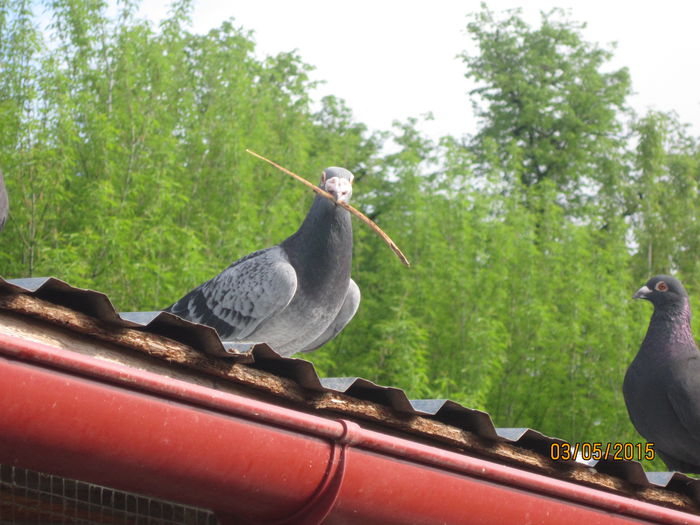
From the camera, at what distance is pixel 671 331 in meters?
6.14

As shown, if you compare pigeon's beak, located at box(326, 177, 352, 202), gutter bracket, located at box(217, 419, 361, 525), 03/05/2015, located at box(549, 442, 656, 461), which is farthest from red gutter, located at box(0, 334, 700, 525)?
pigeon's beak, located at box(326, 177, 352, 202)

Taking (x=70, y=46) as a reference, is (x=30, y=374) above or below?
below

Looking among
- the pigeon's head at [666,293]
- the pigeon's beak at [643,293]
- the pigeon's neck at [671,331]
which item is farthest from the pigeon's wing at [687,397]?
the pigeon's beak at [643,293]

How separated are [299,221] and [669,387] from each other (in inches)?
410

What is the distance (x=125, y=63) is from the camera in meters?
13.9

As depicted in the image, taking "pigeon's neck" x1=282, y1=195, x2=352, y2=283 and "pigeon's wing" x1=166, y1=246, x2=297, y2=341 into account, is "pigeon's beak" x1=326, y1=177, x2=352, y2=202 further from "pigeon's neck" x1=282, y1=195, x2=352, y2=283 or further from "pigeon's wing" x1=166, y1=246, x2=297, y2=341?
"pigeon's wing" x1=166, y1=246, x2=297, y2=341

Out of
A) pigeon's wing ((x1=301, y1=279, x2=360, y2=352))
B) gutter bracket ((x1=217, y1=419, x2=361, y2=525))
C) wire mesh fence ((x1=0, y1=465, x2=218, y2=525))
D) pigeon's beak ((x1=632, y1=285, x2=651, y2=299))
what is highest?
pigeon's beak ((x1=632, y1=285, x2=651, y2=299))

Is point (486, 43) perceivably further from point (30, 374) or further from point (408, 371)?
point (30, 374)

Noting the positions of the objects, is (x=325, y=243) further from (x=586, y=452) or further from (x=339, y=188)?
Answer: (x=586, y=452)

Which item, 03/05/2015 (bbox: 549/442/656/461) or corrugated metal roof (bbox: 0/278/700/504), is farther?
03/05/2015 (bbox: 549/442/656/461)

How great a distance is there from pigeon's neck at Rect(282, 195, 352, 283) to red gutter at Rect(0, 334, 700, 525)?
2101mm

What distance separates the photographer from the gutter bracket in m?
2.90

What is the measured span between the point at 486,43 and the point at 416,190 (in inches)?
317

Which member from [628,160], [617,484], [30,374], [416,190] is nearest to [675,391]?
[617,484]
